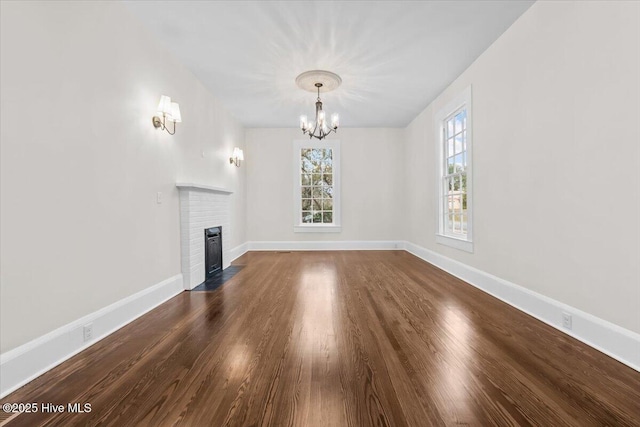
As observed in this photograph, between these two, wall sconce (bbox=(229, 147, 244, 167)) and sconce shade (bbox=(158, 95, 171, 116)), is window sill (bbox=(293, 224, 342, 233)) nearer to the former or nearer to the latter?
wall sconce (bbox=(229, 147, 244, 167))

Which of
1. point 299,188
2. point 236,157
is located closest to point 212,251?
point 236,157

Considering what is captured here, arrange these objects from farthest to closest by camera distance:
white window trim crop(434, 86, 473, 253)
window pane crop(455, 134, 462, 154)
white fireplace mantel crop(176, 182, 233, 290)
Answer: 1. window pane crop(455, 134, 462, 154)
2. white window trim crop(434, 86, 473, 253)
3. white fireplace mantel crop(176, 182, 233, 290)

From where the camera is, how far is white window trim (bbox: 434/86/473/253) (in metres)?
3.68

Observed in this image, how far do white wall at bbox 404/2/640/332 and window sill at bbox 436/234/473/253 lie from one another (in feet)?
0.65

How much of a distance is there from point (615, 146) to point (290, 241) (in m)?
5.62

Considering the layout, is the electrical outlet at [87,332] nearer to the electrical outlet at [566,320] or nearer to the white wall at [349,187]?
the electrical outlet at [566,320]

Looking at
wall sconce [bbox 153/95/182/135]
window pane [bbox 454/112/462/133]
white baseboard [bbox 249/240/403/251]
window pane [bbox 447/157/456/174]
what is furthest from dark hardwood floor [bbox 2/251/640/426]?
white baseboard [bbox 249/240/403/251]

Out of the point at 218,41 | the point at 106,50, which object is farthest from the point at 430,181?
the point at 106,50

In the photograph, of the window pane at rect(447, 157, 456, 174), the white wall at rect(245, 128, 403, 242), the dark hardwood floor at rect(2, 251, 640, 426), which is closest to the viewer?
the dark hardwood floor at rect(2, 251, 640, 426)

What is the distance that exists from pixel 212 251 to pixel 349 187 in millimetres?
3605

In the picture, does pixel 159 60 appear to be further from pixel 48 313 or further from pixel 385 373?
pixel 385 373

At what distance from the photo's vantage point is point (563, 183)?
2.28 m

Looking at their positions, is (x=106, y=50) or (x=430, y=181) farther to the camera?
(x=430, y=181)

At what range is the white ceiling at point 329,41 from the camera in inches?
102
